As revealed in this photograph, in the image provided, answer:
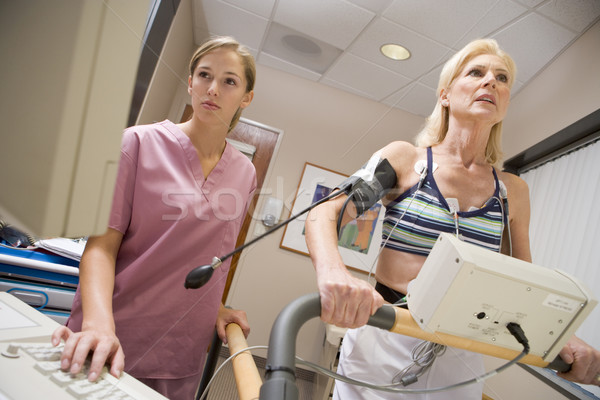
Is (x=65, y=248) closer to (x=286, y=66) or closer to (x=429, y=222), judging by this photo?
(x=286, y=66)

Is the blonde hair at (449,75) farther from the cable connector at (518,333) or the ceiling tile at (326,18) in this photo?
the cable connector at (518,333)

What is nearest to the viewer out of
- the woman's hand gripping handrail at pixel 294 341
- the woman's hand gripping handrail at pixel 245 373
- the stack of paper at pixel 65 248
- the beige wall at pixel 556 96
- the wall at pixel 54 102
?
the wall at pixel 54 102

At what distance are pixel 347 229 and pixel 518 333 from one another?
0.78ft

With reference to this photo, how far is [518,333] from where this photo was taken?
359 mm

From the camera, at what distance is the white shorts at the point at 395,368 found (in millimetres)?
474

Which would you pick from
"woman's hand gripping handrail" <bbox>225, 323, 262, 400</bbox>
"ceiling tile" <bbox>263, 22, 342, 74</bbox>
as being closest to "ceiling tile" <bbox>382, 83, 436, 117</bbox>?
"ceiling tile" <bbox>263, 22, 342, 74</bbox>

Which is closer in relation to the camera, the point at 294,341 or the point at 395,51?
the point at 294,341

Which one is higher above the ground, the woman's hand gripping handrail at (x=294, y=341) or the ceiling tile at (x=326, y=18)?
the ceiling tile at (x=326, y=18)

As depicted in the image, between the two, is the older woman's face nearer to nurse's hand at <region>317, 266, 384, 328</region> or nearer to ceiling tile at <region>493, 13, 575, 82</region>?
ceiling tile at <region>493, 13, 575, 82</region>

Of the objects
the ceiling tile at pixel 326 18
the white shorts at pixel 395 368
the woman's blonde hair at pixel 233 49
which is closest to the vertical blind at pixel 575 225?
the white shorts at pixel 395 368

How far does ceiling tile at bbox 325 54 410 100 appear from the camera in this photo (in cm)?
58

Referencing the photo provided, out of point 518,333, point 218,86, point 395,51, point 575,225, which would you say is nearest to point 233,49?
point 218,86

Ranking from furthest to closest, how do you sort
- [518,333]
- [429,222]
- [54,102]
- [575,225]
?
[575,225]
[429,222]
[518,333]
[54,102]

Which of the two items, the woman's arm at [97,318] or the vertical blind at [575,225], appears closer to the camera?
the woman's arm at [97,318]
